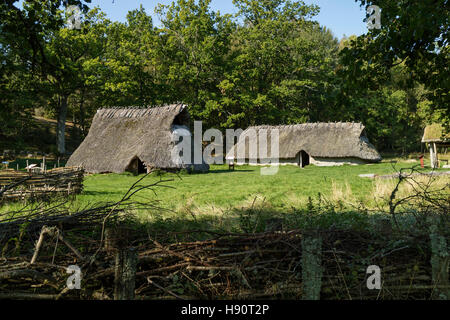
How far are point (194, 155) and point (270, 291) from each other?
1920cm

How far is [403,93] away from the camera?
40906mm

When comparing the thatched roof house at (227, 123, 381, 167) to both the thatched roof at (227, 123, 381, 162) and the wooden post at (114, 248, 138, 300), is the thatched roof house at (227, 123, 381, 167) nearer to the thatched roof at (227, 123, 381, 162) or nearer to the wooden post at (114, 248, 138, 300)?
the thatched roof at (227, 123, 381, 162)

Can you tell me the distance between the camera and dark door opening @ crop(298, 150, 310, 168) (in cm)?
3043

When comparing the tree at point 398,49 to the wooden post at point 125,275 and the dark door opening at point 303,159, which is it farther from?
the dark door opening at point 303,159

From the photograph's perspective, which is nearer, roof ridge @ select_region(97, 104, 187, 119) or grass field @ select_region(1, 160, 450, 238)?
grass field @ select_region(1, 160, 450, 238)

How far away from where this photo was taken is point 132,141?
2217cm

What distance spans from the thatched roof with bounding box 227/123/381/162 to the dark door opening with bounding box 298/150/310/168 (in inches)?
34.7

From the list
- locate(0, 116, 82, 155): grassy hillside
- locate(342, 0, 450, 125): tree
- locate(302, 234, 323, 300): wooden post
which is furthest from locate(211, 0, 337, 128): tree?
locate(302, 234, 323, 300): wooden post

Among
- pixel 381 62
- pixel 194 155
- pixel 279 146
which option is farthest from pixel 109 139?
pixel 381 62

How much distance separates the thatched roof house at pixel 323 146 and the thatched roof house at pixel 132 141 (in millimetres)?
9818

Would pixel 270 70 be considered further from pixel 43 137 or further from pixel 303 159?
pixel 43 137

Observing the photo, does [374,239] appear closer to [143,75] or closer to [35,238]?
[35,238]

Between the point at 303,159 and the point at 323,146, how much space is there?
238 cm

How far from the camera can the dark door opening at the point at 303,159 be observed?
99.8ft
